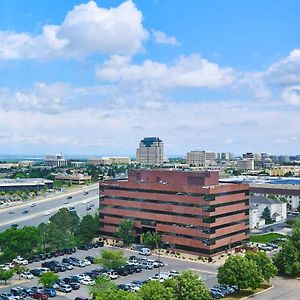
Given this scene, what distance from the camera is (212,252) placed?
5122cm

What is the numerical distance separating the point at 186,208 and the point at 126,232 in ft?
28.7

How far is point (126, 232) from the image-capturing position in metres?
57.0

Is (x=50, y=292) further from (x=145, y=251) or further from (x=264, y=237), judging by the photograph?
(x=264, y=237)

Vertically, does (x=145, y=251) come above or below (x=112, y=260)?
below

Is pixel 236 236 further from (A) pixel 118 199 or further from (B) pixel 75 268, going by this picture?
(B) pixel 75 268

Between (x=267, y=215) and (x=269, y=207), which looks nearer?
(x=267, y=215)

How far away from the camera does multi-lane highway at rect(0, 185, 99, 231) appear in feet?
272

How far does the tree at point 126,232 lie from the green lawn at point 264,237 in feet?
53.6

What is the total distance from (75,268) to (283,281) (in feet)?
64.5

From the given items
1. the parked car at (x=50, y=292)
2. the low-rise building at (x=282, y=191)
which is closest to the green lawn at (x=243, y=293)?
the parked car at (x=50, y=292)

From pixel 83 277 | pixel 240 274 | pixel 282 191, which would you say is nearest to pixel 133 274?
pixel 83 277

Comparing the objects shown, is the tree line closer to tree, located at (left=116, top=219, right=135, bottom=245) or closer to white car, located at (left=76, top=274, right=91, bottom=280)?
tree, located at (left=116, top=219, right=135, bottom=245)

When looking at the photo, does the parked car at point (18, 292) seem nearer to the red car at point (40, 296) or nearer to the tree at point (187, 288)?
the red car at point (40, 296)

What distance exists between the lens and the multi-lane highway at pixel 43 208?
8294 centimetres
